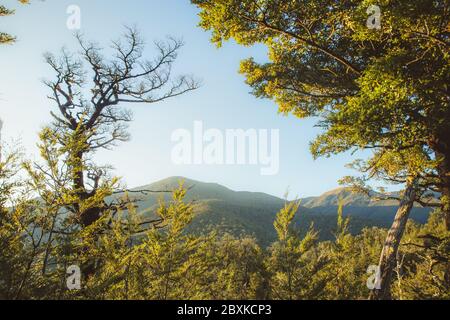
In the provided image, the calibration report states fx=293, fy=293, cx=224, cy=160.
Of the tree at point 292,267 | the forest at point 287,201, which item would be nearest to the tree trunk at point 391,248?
the forest at point 287,201

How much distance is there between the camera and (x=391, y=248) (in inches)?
309

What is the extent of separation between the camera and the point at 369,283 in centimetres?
728

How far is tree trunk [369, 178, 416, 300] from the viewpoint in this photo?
24.0 ft

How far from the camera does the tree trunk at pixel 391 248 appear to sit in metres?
7.32

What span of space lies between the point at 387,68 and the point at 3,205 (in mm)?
7964

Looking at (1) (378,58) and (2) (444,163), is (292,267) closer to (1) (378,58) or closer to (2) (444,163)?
(1) (378,58)

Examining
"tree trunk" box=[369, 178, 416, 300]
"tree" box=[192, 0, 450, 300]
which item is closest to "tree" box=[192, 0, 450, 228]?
"tree" box=[192, 0, 450, 300]

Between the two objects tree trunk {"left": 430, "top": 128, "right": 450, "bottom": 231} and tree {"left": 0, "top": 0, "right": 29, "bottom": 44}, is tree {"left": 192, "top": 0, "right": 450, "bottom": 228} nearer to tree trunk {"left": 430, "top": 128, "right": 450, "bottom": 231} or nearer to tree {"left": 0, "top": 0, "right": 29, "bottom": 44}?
tree trunk {"left": 430, "top": 128, "right": 450, "bottom": 231}

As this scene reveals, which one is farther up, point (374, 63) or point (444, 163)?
point (374, 63)

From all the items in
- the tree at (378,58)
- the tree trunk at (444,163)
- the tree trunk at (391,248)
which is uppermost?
the tree at (378,58)

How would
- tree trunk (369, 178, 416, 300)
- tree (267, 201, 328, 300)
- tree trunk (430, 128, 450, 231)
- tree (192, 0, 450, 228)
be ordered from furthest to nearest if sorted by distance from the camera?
tree trunk (430, 128, 450, 231)
tree trunk (369, 178, 416, 300)
tree (192, 0, 450, 228)
tree (267, 201, 328, 300)

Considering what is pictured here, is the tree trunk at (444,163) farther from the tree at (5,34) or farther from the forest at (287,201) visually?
the tree at (5,34)

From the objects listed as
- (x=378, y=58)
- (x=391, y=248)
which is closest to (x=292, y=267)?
(x=391, y=248)

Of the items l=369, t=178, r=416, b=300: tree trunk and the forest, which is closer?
the forest
